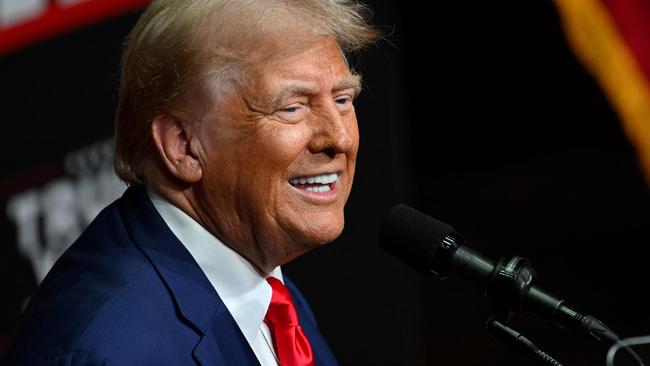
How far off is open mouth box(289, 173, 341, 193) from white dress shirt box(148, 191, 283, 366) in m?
0.14

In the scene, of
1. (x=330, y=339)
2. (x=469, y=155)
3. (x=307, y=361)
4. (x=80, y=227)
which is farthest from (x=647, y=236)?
(x=307, y=361)

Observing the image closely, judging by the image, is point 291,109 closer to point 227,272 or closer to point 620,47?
point 227,272

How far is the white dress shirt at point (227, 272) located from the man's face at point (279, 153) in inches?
0.8

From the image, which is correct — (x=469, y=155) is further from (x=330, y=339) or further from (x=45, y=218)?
(x=45, y=218)

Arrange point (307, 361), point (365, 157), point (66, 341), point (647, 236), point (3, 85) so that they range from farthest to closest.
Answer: point (647, 236)
point (365, 157)
point (3, 85)
point (307, 361)
point (66, 341)

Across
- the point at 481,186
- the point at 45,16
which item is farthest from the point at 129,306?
the point at 481,186

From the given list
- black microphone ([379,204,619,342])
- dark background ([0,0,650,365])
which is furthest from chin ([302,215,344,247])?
dark background ([0,0,650,365])

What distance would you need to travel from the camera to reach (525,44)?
368 centimetres

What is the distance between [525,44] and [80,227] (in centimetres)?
176

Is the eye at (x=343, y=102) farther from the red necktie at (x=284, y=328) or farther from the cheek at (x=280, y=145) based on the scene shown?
the red necktie at (x=284, y=328)

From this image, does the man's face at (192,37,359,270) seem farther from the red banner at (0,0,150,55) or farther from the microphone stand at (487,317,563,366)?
the red banner at (0,0,150,55)

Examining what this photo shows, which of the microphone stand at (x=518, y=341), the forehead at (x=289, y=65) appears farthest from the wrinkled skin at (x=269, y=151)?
the microphone stand at (x=518, y=341)

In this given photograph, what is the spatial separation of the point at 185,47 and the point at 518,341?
24.0 inches

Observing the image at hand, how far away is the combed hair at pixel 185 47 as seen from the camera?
59.7 inches
